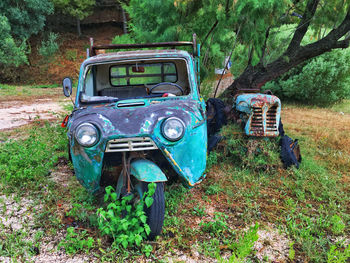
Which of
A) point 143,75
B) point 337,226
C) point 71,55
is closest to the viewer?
point 337,226

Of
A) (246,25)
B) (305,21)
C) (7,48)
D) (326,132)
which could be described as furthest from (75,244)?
(7,48)

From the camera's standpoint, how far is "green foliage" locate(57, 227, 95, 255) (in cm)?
257

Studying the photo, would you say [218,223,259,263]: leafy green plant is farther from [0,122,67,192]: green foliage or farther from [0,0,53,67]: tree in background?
[0,0,53,67]: tree in background

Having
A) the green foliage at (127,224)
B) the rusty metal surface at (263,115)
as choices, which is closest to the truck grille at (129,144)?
the green foliage at (127,224)

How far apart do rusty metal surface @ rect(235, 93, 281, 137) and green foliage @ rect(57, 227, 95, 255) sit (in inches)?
109

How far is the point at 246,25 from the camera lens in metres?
5.68

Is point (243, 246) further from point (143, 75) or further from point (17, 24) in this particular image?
point (17, 24)

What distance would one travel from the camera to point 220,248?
2.71m

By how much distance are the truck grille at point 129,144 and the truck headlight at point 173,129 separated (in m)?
0.16

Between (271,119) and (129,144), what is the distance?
260cm

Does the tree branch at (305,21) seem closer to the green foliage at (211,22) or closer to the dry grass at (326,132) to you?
the green foliage at (211,22)

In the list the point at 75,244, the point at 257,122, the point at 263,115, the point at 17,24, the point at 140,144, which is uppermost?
the point at 17,24

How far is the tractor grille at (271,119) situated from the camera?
431 centimetres

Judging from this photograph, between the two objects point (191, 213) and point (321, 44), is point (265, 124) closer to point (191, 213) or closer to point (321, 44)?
point (191, 213)
